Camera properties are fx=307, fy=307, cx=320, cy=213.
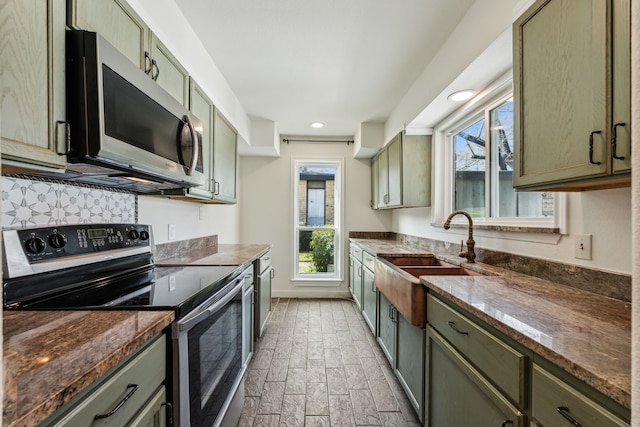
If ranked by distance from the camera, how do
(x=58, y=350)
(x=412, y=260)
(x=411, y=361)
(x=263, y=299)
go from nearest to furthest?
(x=58, y=350)
(x=411, y=361)
(x=412, y=260)
(x=263, y=299)

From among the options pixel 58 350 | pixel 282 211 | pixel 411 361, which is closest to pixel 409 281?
pixel 411 361

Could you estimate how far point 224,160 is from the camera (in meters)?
2.66

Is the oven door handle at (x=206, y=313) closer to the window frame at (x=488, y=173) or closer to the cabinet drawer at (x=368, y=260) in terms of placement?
the cabinet drawer at (x=368, y=260)

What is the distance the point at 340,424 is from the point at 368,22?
244 centimetres

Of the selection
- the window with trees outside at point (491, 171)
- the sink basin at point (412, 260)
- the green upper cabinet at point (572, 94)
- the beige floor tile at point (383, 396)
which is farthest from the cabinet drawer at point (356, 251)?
→ the green upper cabinet at point (572, 94)

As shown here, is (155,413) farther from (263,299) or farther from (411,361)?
(263,299)

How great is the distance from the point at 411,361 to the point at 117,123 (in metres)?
1.88

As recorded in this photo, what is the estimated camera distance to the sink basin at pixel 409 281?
5.29ft

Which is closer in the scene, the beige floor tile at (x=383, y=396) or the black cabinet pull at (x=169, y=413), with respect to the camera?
the black cabinet pull at (x=169, y=413)

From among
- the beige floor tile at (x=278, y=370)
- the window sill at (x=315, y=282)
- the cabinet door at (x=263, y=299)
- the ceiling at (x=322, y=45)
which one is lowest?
the beige floor tile at (x=278, y=370)

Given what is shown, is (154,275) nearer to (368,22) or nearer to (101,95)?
(101,95)

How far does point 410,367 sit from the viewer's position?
1821 mm

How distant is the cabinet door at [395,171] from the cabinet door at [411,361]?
1472mm

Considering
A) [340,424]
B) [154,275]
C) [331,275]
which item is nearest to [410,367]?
[340,424]
